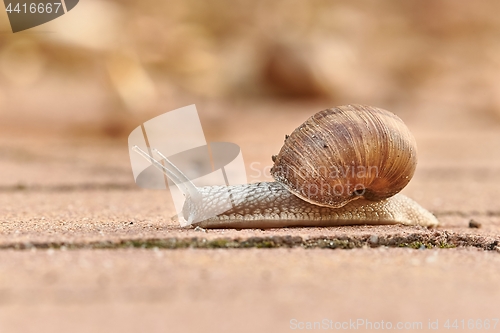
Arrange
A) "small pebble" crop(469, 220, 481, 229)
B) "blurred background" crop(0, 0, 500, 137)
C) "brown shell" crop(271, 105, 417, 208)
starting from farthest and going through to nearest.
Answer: "blurred background" crop(0, 0, 500, 137)
"small pebble" crop(469, 220, 481, 229)
"brown shell" crop(271, 105, 417, 208)

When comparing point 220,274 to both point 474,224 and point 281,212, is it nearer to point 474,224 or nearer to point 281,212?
point 281,212

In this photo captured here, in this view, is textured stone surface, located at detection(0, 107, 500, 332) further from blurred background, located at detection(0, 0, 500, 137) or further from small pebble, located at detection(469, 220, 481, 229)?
blurred background, located at detection(0, 0, 500, 137)

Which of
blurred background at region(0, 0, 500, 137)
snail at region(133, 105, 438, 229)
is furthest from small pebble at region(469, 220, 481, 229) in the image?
blurred background at region(0, 0, 500, 137)

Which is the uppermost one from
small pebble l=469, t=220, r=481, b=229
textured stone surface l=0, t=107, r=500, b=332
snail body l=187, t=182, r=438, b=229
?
textured stone surface l=0, t=107, r=500, b=332

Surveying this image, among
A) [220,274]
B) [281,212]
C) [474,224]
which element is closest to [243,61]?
[474,224]

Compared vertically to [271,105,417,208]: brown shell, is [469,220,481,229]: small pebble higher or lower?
lower

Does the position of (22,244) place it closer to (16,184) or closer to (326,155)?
(326,155)

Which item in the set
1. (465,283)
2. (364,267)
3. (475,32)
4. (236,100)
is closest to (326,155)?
(364,267)
